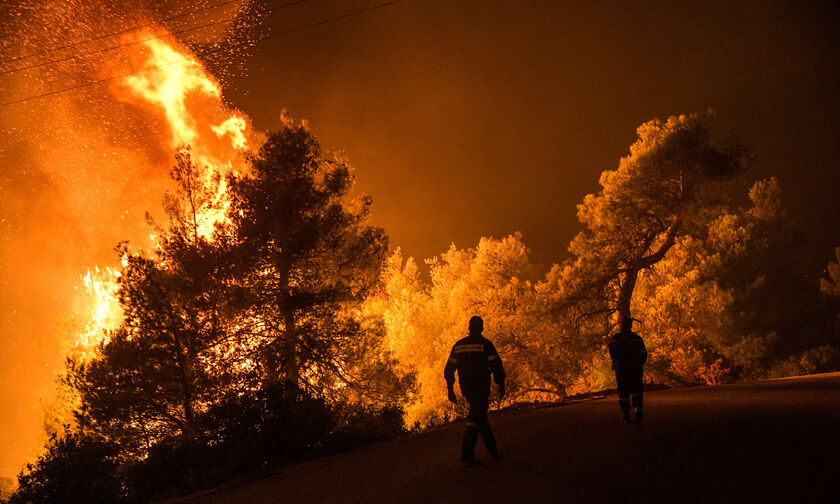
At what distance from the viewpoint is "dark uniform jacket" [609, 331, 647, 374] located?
931 centimetres

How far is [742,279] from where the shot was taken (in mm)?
35281

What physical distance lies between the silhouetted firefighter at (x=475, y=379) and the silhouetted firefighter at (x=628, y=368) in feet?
10.2

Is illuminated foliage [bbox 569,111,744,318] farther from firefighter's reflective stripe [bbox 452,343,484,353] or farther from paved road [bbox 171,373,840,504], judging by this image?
firefighter's reflective stripe [bbox 452,343,484,353]

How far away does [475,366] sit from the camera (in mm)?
7078

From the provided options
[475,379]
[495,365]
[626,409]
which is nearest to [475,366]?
[475,379]

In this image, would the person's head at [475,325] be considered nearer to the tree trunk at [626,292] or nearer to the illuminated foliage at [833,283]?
the tree trunk at [626,292]

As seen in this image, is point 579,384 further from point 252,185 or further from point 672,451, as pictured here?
point 672,451

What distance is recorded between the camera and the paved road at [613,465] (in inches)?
198

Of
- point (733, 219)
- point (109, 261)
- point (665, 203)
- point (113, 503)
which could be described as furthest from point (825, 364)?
point (109, 261)

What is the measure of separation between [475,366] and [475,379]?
181 millimetres

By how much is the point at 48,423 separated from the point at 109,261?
23690 mm

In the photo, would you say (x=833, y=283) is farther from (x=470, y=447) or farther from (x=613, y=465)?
(x=470, y=447)

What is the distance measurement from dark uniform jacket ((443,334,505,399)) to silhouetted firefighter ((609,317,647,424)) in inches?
122

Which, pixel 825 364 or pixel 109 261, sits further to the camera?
pixel 109 261
